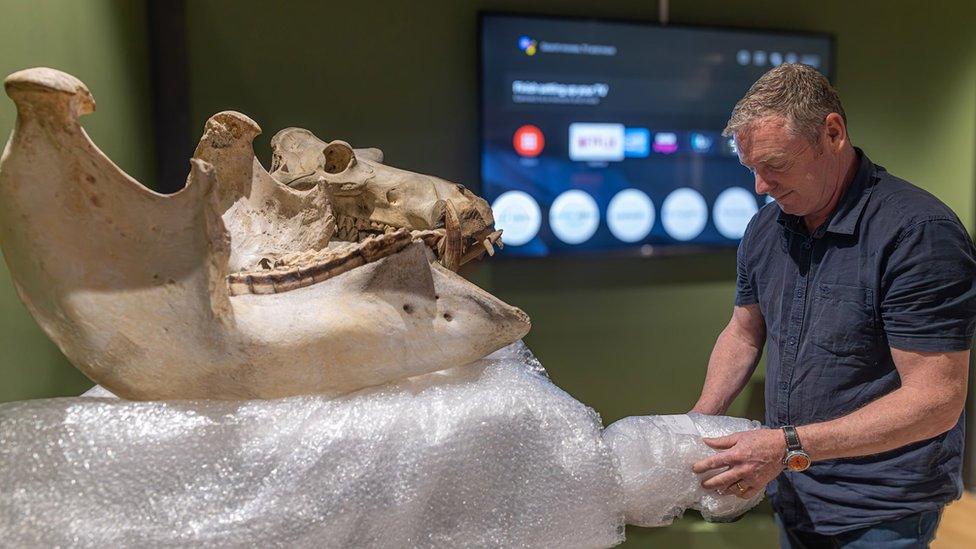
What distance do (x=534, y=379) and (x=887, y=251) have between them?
2.09ft

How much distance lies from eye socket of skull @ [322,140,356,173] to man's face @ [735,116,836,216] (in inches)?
25.8

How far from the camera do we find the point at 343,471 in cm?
85

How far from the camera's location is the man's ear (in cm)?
124

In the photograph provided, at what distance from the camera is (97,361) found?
842 mm

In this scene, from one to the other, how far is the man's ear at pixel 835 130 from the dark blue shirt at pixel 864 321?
0.08m

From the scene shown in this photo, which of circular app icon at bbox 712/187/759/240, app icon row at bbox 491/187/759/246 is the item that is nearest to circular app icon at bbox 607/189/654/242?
app icon row at bbox 491/187/759/246

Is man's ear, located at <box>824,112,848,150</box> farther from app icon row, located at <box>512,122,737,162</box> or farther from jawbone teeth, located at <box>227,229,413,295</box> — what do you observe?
app icon row, located at <box>512,122,737,162</box>

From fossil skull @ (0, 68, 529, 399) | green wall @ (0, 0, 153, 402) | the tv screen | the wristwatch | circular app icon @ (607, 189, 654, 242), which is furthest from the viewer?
circular app icon @ (607, 189, 654, 242)

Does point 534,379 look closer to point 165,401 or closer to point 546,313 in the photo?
point 165,401

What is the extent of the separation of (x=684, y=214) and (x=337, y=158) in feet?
5.42

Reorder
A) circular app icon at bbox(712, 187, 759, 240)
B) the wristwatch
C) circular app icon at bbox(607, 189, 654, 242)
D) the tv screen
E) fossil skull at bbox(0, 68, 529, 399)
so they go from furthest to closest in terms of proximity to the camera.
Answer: circular app icon at bbox(712, 187, 759, 240) → circular app icon at bbox(607, 189, 654, 242) → the tv screen → the wristwatch → fossil skull at bbox(0, 68, 529, 399)

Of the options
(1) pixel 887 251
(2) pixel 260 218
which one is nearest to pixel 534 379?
(2) pixel 260 218

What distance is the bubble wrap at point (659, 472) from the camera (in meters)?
0.94

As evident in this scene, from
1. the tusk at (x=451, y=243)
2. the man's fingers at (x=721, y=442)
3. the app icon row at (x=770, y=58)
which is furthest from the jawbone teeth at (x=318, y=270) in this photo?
the app icon row at (x=770, y=58)
